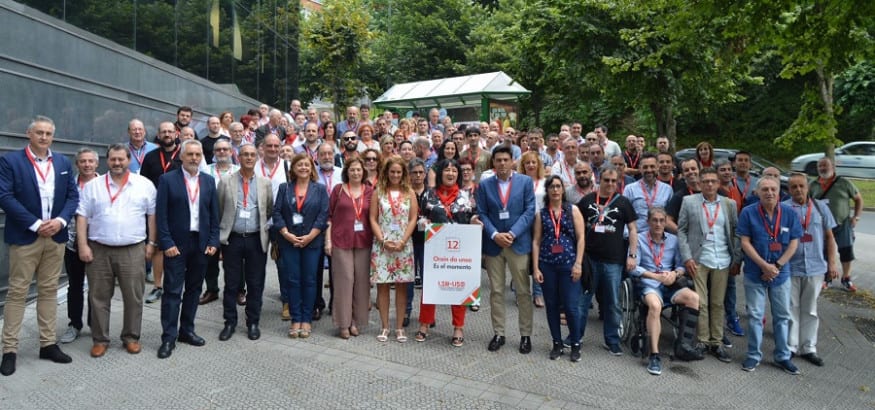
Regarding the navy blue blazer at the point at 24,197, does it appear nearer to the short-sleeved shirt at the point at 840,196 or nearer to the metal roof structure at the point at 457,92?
Answer: the short-sleeved shirt at the point at 840,196

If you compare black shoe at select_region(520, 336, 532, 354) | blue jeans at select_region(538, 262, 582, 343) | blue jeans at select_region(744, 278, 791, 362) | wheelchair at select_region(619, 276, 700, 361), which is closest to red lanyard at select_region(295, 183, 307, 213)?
blue jeans at select_region(538, 262, 582, 343)

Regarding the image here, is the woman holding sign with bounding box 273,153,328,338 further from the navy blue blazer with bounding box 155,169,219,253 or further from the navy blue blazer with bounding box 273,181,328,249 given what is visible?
the navy blue blazer with bounding box 155,169,219,253

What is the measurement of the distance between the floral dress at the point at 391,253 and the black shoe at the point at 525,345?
1.32 m

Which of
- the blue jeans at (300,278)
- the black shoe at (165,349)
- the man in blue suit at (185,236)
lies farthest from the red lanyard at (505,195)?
the black shoe at (165,349)

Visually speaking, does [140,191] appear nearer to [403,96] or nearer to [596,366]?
[596,366]

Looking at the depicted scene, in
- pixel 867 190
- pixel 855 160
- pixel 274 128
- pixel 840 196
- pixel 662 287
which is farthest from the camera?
pixel 855 160

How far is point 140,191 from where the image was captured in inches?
230

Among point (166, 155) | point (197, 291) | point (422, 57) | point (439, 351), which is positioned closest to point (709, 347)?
point (439, 351)

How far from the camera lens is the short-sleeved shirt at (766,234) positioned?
6.11 m

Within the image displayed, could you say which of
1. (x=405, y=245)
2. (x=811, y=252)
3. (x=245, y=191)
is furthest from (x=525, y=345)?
(x=245, y=191)

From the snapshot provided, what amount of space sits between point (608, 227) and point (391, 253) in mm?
2159

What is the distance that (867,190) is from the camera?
22.2 metres

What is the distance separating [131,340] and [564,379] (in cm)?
397

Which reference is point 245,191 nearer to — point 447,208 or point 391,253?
point 391,253
